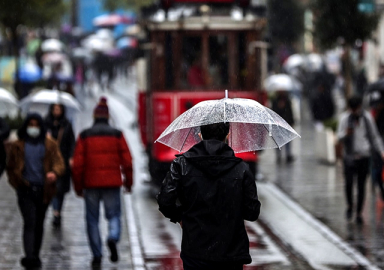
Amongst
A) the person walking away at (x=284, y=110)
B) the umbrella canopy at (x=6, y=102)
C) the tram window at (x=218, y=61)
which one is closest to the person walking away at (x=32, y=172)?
the umbrella canopy at (x=6, y=102)

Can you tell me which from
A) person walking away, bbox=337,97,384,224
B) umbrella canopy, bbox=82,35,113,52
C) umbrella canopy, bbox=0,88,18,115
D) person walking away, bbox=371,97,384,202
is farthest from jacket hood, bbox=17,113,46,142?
umbrella canopy, bbox=82,35,113,52

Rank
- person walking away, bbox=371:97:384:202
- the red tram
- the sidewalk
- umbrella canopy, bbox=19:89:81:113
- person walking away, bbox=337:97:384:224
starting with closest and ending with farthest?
the sidewalk → person walking away, bbox=337:97:384:224 → umbrella canopy, bbox=19:89:81:113 → person walking away, bbox=371:97:384:202 → the red tram

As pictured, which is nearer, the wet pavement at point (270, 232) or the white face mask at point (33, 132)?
the white face mask at point (33, 132)

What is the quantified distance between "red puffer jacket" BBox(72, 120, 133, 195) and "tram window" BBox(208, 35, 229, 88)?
5475mm

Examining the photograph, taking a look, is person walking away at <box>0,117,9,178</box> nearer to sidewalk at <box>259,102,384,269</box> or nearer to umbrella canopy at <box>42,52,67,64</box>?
sidewalk at <box>259,102,384,269</box>

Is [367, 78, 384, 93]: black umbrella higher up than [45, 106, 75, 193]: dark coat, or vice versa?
[367, 78, 384, 93]: black umbrella

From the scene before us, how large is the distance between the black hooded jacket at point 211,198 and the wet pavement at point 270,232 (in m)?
3.89

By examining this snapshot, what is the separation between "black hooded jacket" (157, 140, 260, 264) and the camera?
5.38m

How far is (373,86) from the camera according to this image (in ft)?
47.6

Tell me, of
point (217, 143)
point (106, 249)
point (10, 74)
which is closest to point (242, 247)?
point (217, 143)

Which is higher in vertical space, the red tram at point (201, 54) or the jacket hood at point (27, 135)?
the red tram at point (201, 54)

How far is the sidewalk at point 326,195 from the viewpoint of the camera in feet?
35.3

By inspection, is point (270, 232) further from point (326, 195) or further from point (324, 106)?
point (324, 106)

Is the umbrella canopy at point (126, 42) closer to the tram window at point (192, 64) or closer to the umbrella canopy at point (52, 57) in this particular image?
the umbrella canopy at point (52, 57)
